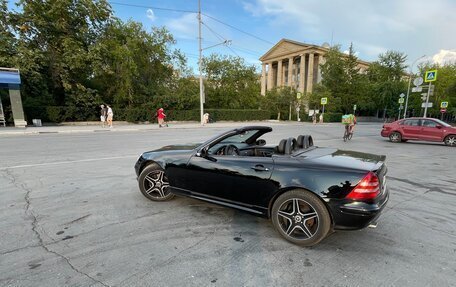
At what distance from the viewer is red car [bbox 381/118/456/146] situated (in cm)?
1321

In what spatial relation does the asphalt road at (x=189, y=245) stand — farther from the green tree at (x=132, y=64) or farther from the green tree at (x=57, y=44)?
the green tree at (x=132, y=64)

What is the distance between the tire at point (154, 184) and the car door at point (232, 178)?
26.3 inches

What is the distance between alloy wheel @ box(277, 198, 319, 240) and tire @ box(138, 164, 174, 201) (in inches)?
78.6

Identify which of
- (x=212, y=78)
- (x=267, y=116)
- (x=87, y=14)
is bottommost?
(x=267, y=116)

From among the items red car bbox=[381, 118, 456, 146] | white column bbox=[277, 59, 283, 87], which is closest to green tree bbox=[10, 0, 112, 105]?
red car bbox=[381, 118, 456, 146]

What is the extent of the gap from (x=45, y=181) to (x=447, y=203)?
7798 mm

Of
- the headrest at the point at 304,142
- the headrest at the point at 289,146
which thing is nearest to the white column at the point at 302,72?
the headrest at the point at 304,142

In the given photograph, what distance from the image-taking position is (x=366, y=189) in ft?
9.25

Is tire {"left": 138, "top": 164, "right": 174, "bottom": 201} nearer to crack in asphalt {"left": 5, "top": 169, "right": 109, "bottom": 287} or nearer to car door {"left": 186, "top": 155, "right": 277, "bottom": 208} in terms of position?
car door {"left": 186, "top": 155, "right": 277, "bottom": 208}

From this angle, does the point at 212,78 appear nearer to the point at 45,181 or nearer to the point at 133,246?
the point at 45,181

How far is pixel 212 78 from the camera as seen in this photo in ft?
126

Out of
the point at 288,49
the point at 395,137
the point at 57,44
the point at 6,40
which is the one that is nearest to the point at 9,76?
the point at 6,40

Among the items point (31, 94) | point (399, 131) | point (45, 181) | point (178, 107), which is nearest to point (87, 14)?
point (31, 94)

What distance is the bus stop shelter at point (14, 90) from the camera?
17.6 meters
